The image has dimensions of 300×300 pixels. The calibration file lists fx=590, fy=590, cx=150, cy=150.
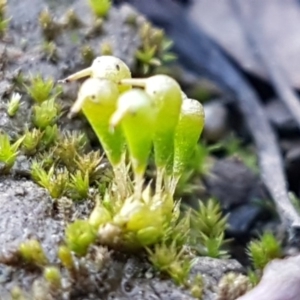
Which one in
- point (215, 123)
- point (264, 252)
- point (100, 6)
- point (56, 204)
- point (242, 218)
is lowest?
point (242, 218)

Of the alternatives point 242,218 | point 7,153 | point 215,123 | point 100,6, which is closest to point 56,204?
point 7,153

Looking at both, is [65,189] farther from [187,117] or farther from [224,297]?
[224,297]

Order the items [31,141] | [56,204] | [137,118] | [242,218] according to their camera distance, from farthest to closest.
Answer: [242,218]
[31,141]
[56,204]
[137,118]

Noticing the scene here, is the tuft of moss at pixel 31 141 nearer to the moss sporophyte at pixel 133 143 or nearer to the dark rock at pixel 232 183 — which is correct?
the moss sporophyte at pixel 133 143

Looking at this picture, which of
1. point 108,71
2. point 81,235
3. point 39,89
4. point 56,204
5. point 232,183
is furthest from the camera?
point 232,183

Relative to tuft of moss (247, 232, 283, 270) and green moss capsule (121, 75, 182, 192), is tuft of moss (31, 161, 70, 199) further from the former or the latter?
tuft of moss (247, 232, 283, 270)

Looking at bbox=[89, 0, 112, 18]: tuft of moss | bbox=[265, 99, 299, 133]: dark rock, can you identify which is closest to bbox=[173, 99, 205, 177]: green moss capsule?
bbox=[89, 0, 112, 18]: tuft of moss

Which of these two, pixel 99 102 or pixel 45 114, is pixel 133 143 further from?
pixel 45 114

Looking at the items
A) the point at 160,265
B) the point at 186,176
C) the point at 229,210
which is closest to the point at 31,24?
the point at 186,176
